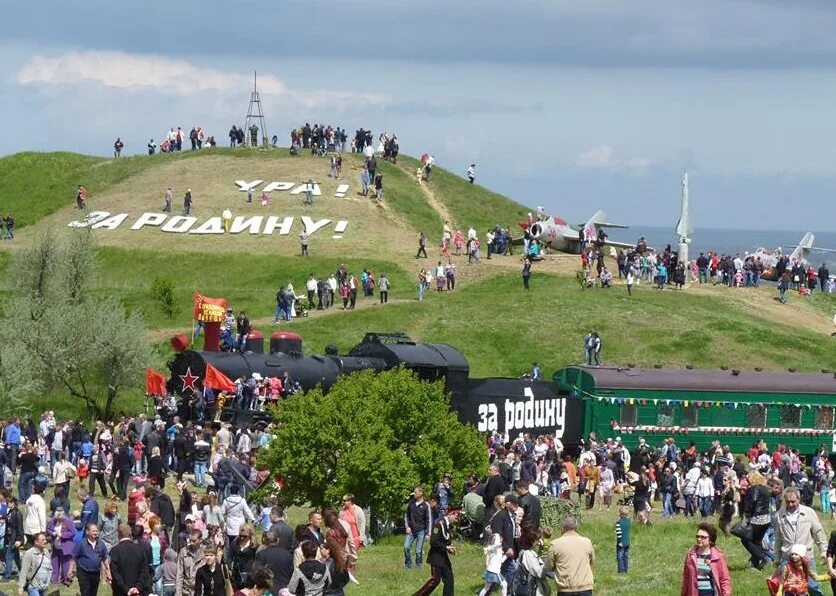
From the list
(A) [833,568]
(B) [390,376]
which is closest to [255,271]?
(B) [390,376]

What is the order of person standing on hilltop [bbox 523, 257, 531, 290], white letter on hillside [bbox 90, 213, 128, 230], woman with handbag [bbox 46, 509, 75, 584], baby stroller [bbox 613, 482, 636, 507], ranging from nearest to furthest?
woman with handbag [bbox 46, 509, 75, 584] < baby stroller [bbox 613, 482, 636, 507] < person standing on hilltop [bbox 523, 257, 531, 290] < white letter on hillside [bbox 90, 213, 128, 230]

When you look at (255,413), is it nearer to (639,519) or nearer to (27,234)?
(639,519)

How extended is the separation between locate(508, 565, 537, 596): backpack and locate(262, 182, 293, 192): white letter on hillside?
5802 centimetres

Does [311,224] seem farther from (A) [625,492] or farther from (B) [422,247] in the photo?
(A) [625,492]

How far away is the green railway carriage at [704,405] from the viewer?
146 ft

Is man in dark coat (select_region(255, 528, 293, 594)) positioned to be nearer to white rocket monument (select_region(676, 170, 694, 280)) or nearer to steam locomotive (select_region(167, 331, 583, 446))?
steam locomotive (select_region(167, 331, 583, 446))

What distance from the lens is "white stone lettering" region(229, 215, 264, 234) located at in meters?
72.1

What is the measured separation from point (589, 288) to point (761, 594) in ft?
140

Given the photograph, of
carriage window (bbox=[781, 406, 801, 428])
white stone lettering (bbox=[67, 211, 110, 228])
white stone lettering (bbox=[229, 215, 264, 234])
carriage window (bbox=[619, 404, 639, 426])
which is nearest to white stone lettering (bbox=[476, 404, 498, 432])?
carriage window (bbox=[619, 404, 639, 426])

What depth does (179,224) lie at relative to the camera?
73.3 metres

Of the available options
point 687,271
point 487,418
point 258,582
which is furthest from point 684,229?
point 258,582

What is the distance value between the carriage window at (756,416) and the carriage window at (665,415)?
8.75ft

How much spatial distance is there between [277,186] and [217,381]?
39306mm

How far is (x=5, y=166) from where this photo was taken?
8950 cm
